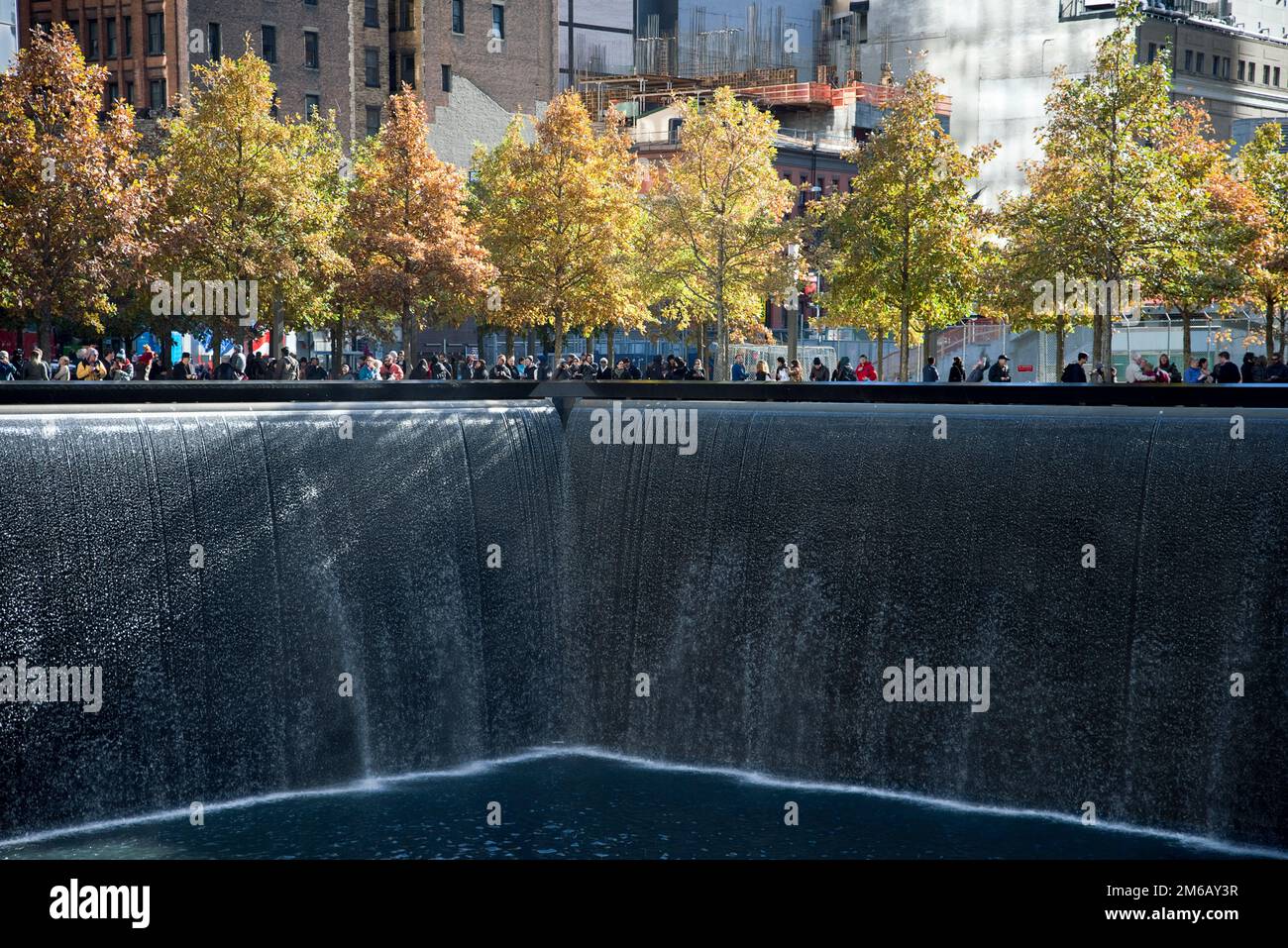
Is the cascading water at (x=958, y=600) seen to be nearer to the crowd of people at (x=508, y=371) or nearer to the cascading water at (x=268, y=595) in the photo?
the cascading water at (x=268, y=595)

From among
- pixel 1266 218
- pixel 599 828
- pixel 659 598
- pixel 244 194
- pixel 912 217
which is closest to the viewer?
pixel 599 828

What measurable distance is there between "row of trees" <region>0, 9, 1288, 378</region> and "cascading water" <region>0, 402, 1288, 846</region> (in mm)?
20352

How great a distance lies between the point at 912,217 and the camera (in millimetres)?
45656

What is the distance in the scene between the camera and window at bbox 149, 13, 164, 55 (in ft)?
245

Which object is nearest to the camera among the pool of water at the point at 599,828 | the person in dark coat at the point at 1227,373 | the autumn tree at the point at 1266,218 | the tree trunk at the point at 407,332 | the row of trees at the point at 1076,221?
the pool of water at the point at 599,828

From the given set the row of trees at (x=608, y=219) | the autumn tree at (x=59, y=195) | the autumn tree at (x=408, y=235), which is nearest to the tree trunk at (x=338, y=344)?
the row of trees at (x=608, y=219)

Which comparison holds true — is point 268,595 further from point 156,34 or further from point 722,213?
point 156,34

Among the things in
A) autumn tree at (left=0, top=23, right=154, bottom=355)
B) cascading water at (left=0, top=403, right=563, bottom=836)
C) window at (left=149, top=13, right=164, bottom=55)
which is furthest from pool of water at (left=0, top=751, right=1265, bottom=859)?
window at (left=149, top=13, right=164, bottom=55)

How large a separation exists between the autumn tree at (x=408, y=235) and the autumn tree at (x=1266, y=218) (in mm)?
21558

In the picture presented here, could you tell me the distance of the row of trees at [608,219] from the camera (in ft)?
125

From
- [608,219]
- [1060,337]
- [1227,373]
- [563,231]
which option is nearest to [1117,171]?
[1060,337]

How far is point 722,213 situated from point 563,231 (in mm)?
4908

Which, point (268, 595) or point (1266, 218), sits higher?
point (1266, 218)
